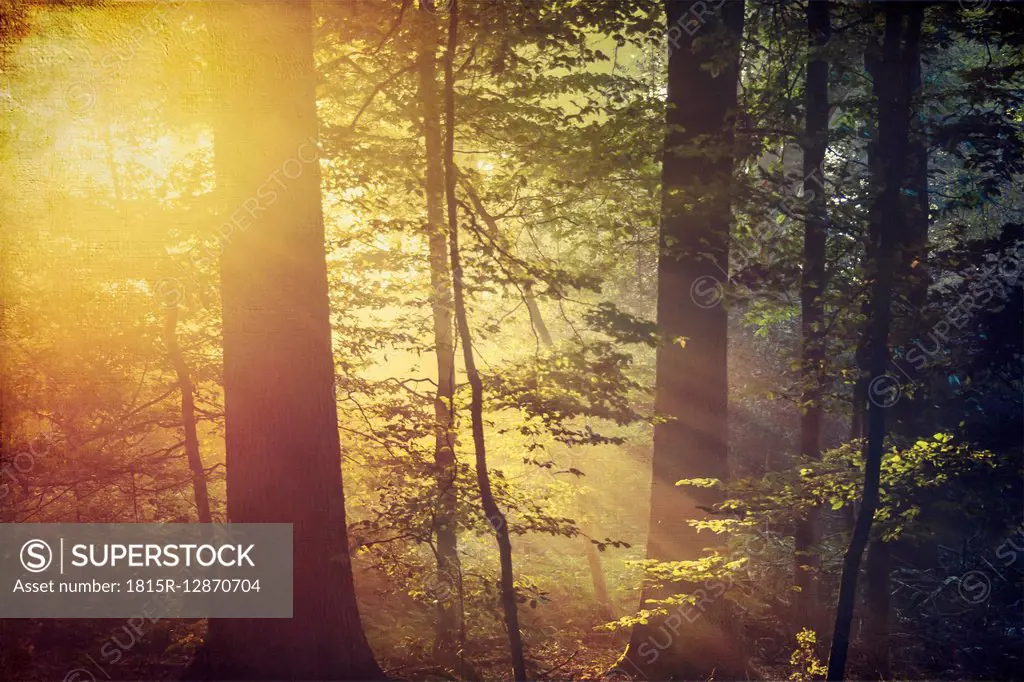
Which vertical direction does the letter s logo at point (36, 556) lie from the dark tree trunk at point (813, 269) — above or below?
below

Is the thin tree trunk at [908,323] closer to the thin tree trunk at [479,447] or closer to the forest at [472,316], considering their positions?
the forest at [472,316]

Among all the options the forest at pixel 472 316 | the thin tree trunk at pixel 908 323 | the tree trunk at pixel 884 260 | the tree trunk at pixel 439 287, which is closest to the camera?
the forest at pixel 472 316

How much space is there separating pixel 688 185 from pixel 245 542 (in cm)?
548

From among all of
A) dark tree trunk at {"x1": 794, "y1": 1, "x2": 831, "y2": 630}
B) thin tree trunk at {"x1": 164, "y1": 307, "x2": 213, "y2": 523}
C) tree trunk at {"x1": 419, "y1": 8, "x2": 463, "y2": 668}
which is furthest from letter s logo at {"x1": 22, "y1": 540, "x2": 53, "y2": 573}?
dark tree trunk at {"x1": 794, "y1": 1, "x2": 831, "y2": 630}

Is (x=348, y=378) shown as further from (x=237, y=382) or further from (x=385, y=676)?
(x=385, y=676)

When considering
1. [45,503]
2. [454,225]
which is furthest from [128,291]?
[454,225]

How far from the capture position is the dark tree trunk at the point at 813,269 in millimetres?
8555

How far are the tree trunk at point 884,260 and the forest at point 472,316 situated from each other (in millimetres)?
39

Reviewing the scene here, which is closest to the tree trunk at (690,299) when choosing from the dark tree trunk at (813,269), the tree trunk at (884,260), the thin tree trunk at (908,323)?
the dark tree trunk at (813,269)

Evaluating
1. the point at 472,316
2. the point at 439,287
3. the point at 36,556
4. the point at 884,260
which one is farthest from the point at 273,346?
the point at 36,556

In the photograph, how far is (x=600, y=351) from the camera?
7.41 metres

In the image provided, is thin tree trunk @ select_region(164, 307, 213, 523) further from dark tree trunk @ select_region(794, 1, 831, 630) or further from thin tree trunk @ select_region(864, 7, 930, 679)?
thin tree trunk @ select_region(864, 7, 930, 679)

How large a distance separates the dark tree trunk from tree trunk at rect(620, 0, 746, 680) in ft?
3.51

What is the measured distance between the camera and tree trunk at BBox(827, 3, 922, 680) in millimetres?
6574
